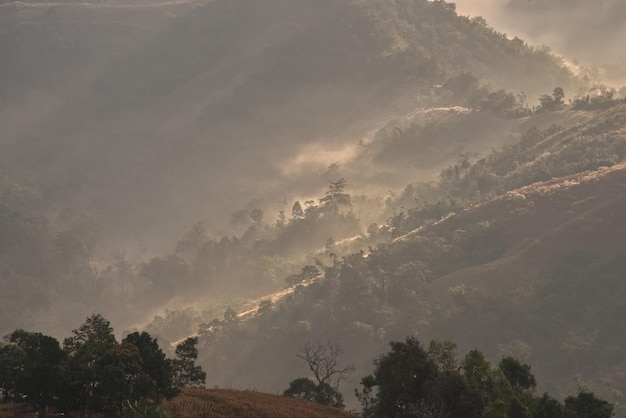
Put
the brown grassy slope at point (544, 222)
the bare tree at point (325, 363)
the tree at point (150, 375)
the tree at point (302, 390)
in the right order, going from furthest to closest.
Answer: the brown grassy slope at point (544, 222), the tree at point (302, 390), the bare tree at point (325, 363), the tree at point (150, 375)

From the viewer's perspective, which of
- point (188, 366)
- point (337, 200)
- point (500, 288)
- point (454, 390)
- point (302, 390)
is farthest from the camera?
point (337, 200)

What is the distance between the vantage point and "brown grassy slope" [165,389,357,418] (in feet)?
126

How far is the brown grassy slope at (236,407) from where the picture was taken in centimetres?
3834

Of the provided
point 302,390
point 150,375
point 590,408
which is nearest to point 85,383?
point 150,375

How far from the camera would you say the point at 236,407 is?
39656 mm

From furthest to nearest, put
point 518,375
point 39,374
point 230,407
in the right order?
point 518,375 → point 230,407 → point 39,374

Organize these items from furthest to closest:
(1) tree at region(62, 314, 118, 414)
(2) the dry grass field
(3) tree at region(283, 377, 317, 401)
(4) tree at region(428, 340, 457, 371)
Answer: (3) tree at region(283, 377, 317, 401), (4) tree at region(428, 340, 457, 371), (2) the dry grass field, (1) tree at region(62, 314, 118, 414)

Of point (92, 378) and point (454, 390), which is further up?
point (92, 378)

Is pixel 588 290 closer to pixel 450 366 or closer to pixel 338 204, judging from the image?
pixel 450 366

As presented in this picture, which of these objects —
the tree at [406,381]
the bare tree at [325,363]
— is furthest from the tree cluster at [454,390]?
the bare tree at [325,363]

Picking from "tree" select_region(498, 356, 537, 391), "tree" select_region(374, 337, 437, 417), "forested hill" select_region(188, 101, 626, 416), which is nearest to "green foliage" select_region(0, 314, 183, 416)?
"tree" select_region(374, 337, 437, 417)

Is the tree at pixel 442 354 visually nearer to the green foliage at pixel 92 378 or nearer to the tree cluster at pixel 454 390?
the tree cluster at pixel 454 390

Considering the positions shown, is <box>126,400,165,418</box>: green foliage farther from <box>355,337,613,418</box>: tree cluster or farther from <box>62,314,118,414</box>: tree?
<box>355,337,613,418</box>: tree cluster

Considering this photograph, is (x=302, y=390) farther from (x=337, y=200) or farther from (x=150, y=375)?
(x=337, y=200)
